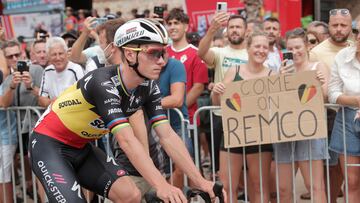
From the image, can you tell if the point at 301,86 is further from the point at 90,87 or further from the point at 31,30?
the point at 31,30

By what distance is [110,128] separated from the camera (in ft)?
14.0

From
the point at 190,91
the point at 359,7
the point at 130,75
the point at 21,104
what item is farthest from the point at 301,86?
the point at 359,7

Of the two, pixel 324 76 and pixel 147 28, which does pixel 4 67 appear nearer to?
pixel 147 28

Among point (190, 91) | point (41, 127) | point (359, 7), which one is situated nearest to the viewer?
point (41, 127)

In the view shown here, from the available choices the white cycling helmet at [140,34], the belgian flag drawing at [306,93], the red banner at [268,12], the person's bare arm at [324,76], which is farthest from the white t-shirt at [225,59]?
the red banner at [268,12]

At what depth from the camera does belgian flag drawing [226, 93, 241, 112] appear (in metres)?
6.11

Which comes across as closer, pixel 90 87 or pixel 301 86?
pixel 90 87

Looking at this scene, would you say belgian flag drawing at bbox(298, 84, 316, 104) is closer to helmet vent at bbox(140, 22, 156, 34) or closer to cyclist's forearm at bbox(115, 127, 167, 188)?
helmet vent at bbox(140, 22, 156, 34)

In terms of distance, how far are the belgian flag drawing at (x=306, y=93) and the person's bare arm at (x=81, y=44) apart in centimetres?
250

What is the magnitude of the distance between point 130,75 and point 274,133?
6.70 ft

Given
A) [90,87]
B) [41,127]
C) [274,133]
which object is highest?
[90,87]

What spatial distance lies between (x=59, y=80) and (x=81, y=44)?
1.90 feet

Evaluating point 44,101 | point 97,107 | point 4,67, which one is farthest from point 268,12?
point 97,107

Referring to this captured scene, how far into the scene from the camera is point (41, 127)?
4.90 m
